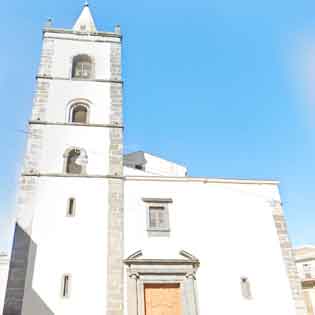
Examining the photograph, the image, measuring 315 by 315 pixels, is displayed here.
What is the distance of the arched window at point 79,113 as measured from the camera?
15675 millimetres

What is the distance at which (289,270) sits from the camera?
1236cm

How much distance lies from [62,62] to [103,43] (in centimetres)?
263

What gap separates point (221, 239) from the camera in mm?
12633

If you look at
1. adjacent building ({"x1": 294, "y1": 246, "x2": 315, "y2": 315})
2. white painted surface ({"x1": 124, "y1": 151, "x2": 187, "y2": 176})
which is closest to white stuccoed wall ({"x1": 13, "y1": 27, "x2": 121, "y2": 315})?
white painted surface ({"x1": 124, "y1": 151, "x2": 187, "y2": 176})

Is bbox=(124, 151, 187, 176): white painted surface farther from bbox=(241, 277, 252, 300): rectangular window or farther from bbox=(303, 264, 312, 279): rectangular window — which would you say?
bbox=(303, 264, 312, 279): rectangular window

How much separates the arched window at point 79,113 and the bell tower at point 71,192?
0.05m

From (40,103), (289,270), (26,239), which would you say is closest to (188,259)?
(289,270)

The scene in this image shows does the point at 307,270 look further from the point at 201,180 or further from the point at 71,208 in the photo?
the point at 71,208

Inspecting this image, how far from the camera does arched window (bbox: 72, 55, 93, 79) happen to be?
17172 millimetres

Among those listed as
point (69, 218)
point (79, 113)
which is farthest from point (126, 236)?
point (79, 113)

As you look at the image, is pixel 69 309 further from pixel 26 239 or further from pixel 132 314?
pixel 26 239

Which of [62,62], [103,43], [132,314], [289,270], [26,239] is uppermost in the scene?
[103,43]

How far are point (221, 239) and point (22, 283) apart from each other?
271 inches

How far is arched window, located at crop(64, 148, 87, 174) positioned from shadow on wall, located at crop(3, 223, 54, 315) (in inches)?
126
